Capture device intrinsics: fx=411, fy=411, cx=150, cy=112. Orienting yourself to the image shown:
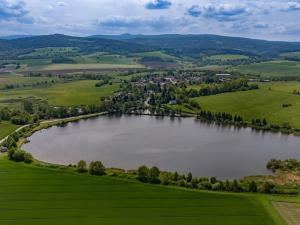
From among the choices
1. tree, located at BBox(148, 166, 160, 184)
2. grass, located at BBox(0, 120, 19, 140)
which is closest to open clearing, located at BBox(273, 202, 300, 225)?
tree, located at BBox(148, 166, 160, 184)

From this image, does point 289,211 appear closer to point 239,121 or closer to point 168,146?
point 168,146

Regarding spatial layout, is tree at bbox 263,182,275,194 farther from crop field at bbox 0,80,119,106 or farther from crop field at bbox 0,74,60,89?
crop field at bbox 0,74,60,89

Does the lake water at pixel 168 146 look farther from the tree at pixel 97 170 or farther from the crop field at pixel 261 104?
the crop field at pixel 261 104

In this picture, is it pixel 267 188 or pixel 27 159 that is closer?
pixel 267 188

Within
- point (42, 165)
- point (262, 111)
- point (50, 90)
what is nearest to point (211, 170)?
point (42, 165)

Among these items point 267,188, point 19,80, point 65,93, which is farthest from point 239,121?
point 19,80

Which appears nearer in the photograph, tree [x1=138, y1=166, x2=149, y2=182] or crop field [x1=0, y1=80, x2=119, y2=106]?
tree [x1=138, y1=166, x2=149, y2=182]

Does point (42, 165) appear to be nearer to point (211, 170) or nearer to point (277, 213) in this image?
point (211, 170)
